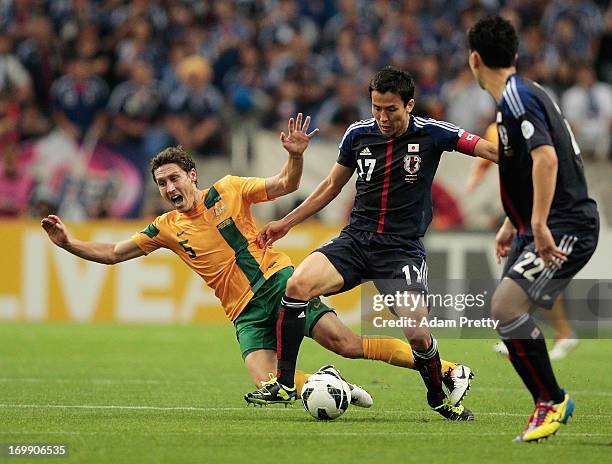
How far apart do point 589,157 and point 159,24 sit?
7802mm

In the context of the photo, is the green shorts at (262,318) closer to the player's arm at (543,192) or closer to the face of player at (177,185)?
the face of player at (177,185)

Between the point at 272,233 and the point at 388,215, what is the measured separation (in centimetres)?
88

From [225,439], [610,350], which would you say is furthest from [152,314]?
[225,439]

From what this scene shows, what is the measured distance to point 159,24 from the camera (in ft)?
68.6

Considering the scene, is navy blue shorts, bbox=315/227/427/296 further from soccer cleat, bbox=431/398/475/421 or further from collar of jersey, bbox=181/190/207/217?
collar of jersey, bbox=181/190/207/217

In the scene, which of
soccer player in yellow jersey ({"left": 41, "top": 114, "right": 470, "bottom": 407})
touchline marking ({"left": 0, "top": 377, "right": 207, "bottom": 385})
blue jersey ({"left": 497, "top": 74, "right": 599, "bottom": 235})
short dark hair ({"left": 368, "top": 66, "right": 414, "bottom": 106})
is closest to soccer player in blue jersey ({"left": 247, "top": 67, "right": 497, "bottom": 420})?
short dark hair ({"left": 368, "top": 66, "right": 414, "bottom": 106})

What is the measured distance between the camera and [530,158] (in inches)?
272

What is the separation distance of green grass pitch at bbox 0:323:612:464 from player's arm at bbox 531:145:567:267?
45.0 inches

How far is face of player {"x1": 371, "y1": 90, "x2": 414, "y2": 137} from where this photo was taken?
26.6 ft

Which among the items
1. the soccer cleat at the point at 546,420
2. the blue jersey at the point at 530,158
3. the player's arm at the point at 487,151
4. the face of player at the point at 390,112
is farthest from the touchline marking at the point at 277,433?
the face of player at the point at 390,112

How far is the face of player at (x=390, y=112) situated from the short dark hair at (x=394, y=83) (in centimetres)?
3

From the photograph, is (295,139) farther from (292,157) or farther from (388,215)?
(388,215)

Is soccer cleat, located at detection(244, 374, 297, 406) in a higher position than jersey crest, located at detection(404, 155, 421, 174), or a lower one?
lower


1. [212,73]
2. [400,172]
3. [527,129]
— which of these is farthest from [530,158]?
[212,73]
